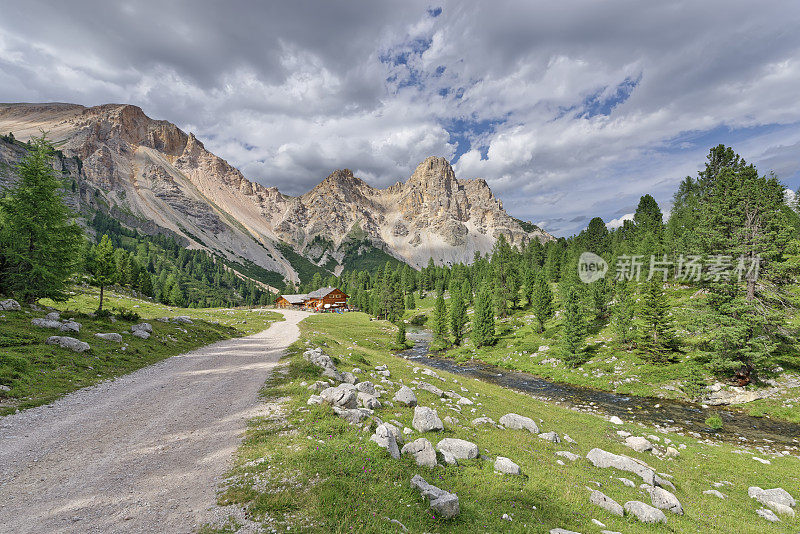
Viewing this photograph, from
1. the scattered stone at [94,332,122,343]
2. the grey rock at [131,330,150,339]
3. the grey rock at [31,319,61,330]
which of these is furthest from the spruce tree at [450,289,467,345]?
the grey rock at [31,319,61,330]

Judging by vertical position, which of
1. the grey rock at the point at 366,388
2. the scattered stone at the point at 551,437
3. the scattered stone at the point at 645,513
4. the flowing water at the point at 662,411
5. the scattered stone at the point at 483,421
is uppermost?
the grey rock at the point at 366,388

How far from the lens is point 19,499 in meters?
7.56

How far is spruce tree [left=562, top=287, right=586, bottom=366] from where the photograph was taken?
148ft

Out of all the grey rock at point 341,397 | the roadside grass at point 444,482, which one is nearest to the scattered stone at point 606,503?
the roadside grass at point 444,482

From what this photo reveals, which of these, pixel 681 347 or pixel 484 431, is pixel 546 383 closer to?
pixel 681 347

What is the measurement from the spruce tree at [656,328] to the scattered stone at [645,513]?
38424mm

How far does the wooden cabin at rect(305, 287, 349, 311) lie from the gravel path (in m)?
117

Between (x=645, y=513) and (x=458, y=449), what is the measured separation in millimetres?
6288

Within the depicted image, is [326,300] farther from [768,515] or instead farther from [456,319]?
[768,515]

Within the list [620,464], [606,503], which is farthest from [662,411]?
[606,503]

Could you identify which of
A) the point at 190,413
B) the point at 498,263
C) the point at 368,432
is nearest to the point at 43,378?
the point at 190,413

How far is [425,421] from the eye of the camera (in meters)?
14.5

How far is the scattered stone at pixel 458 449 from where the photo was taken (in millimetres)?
12008

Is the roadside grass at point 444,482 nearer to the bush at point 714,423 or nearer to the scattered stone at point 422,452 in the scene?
the scattered stone at point 422,452
